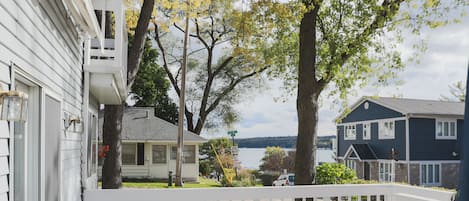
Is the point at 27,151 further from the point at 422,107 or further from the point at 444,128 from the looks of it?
the point at 444,128

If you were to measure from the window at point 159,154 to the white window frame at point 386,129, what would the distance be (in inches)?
384

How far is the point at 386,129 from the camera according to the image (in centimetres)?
2320

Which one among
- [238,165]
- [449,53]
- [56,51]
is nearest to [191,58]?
[238,165]

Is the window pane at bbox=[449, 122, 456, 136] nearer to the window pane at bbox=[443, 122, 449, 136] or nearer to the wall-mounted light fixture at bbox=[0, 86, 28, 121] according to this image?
the window pane at bbox=[443, 122, 449, 136]

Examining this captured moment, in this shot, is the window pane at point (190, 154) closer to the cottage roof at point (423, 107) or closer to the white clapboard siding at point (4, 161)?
the cottage roof at point (423, 107)

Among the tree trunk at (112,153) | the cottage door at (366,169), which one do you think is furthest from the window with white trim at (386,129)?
the tree trunk at (112,153)

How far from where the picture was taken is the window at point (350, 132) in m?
25.4

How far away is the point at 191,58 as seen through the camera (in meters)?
23.3

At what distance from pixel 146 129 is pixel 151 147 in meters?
0.94

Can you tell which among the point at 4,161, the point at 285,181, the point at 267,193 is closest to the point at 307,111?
the point at 267,193

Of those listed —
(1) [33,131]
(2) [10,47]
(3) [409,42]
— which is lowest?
A: (1) [33,131]

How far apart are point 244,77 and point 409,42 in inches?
503

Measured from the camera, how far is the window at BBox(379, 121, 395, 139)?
2288 cm

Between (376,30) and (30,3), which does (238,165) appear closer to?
(376,30)
